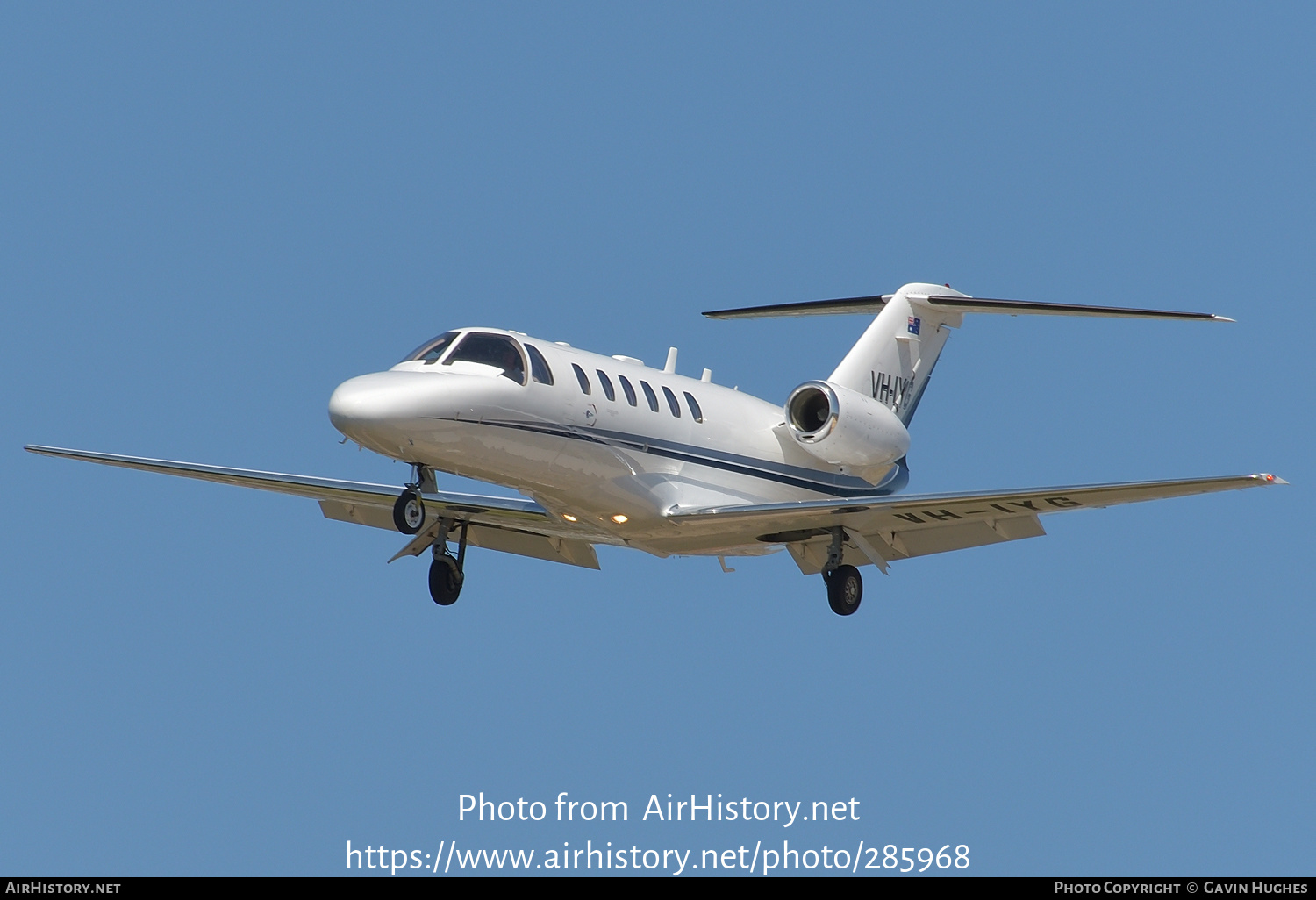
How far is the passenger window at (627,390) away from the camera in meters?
17.0

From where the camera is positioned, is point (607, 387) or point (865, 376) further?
point (865, 376)

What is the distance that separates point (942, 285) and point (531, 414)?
8.12 m

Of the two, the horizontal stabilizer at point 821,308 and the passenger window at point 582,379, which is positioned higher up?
the horizontal stabilizer at point 821,308

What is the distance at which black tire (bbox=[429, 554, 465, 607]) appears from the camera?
18438 millimetres

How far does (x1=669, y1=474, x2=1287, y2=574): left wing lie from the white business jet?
0.02 m

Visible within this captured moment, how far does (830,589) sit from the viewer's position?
1788cm

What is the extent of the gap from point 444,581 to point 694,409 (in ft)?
11.7

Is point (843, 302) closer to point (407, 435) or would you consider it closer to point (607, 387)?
point (607, 387)

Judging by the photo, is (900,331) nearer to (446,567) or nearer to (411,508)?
(446,567)

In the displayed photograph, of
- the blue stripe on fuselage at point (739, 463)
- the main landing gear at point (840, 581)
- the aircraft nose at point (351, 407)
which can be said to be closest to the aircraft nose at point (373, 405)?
the aircraft nose at point (351, 407)

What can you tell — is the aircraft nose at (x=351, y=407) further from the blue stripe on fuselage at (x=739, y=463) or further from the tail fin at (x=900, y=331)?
the tail fin at (x=900, y=331)

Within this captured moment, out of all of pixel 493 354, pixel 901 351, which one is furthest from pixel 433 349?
pixel 901 351

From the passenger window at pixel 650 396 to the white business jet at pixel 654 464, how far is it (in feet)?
0.06
